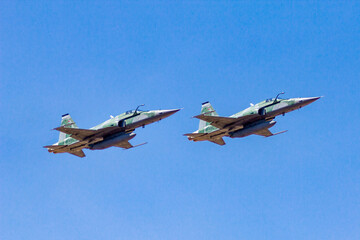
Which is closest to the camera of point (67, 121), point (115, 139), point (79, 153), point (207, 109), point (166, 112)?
point (166, 112)

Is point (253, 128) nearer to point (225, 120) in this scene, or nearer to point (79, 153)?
point (225, 120)

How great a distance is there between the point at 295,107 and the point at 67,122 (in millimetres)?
25970

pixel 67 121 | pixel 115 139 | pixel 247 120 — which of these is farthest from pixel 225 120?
pixel 67 121

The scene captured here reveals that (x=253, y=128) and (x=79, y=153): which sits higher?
(x=79, y=153)

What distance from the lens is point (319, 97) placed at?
90.1 meters

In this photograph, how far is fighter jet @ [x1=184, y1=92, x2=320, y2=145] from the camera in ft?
300

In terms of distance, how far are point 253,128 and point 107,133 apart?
15809mm

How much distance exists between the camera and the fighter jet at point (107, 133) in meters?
92.4

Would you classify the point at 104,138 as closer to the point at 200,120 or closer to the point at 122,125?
the point at 122,125

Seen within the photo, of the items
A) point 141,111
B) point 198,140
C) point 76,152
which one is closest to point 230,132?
point 198,140

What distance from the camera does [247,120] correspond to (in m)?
92.9

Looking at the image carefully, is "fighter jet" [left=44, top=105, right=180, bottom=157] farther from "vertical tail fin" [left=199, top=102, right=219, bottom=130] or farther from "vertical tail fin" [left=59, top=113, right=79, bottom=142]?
"vertical tail fin" [left=199, top=102, right=219, bottom=130]

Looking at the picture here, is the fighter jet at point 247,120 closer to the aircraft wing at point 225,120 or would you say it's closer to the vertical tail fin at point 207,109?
the aircraft wing at point 225,120

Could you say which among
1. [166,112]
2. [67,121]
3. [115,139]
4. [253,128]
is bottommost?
[253,128]
